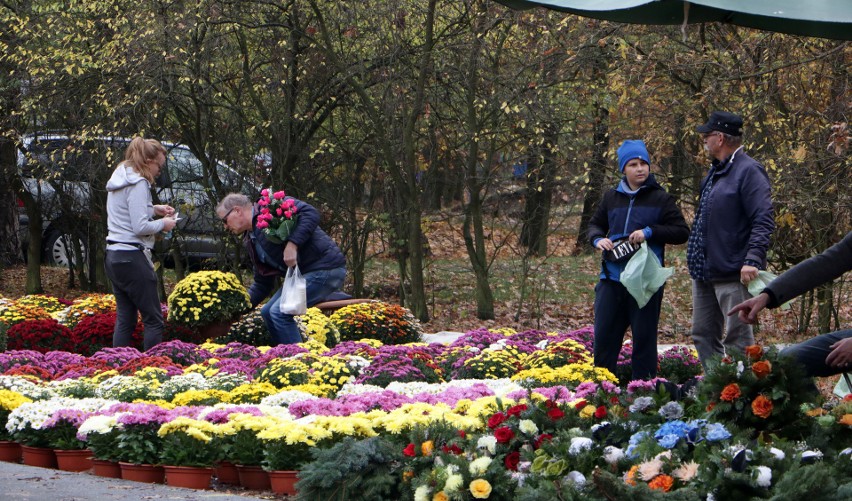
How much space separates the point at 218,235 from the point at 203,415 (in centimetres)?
921

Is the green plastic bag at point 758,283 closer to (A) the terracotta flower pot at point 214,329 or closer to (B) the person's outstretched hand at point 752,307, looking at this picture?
(B) the person's outstretched hand at point 752,307

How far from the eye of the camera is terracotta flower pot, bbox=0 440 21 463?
618 cm

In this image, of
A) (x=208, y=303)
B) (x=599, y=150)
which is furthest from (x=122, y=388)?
(x=599, y=150)

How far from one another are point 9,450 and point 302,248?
344cm

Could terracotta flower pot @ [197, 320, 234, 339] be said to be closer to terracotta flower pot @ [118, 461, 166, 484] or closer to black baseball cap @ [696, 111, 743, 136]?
terracotta flower pot @ [118, 461, 166, 484]

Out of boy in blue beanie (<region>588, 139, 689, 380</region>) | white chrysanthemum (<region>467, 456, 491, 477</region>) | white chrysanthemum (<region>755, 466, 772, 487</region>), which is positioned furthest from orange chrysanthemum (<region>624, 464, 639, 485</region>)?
boy in blue beanie (<region>588, 139, 689, 380</region>)

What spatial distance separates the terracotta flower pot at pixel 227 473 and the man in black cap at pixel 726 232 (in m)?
2.71

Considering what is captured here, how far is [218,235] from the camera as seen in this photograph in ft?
48.0

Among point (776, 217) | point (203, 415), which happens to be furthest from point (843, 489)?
point (776, 217)

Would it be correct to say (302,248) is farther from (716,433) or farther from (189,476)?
(716,433)

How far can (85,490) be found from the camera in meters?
4.85

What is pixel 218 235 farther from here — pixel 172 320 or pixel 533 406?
pixel 533 406

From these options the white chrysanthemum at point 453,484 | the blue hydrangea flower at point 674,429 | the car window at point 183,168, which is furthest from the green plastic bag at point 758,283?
the car window at point 183,168

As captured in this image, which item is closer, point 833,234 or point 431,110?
point 833,234
